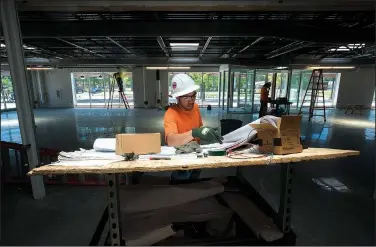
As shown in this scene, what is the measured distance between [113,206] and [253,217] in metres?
0.88

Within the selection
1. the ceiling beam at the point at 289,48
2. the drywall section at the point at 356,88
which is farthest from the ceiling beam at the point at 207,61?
the drywall section at the point at 356,88

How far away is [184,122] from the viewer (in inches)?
77.0

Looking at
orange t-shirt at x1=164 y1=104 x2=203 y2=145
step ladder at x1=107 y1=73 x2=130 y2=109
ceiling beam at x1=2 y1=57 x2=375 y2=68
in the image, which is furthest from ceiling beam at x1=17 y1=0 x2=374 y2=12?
step ladder at x1=107 y1=73 x2=130 y2=109

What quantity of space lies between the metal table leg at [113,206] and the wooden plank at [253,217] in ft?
2.52

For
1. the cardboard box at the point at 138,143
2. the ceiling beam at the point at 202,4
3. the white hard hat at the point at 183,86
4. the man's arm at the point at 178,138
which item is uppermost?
the ceiling beam at the point at 202,4

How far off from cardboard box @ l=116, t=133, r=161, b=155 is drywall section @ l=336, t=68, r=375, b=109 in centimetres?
1605

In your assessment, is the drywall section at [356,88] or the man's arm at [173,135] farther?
the drywall section at [356,88]

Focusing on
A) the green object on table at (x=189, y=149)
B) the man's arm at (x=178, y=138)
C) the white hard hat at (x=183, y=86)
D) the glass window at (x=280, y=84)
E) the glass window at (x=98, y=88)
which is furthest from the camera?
the glass window at (x=98, y=88)

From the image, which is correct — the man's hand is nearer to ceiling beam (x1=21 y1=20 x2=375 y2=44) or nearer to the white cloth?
the white cloth

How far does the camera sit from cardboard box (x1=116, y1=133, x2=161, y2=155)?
4.03ft

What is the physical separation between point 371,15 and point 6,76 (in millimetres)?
14209

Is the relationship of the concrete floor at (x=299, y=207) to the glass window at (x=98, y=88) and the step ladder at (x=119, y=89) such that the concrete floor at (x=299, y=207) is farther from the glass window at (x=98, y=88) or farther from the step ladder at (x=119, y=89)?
the glass window at (x=98, y=88)

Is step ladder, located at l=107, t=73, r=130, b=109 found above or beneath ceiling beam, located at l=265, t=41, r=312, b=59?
beneath

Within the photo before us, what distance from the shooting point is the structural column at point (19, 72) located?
8.10 ft
